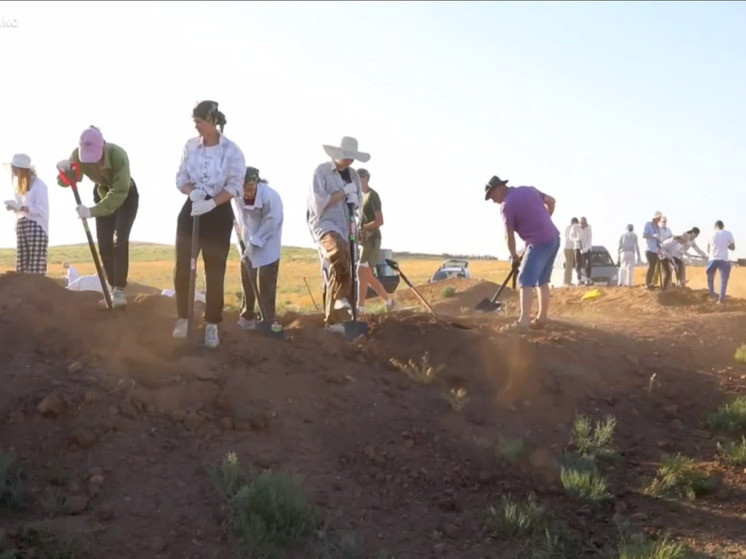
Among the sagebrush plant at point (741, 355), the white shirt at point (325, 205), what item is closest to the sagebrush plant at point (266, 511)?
the white shirt at point (325, 205)

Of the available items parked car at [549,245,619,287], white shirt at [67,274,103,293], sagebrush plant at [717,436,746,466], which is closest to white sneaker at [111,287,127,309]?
white shirt at [67,274,103,293]

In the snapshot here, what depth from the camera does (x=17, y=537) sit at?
4.34m

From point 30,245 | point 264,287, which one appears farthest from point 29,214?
point 264,287

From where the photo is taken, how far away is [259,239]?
7.51 m

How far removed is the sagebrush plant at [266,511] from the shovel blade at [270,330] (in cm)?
210

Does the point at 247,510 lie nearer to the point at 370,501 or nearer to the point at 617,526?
the point at 370,501

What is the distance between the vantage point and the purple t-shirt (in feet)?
27.3

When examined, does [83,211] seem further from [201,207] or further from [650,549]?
[650,549]

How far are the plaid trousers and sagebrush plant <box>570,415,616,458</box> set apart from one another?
5262mm

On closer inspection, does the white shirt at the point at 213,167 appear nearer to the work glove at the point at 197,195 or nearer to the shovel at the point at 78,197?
the work glove at the point at 197,195

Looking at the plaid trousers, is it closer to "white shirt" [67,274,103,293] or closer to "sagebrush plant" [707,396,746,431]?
"white shirt" [67,274,103,293]

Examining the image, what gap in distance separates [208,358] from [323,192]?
2013 mm

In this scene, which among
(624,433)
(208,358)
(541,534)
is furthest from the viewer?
(624,433)

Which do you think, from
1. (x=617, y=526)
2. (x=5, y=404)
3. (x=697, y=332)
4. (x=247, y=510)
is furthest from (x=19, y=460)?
(x=697, y=332)
